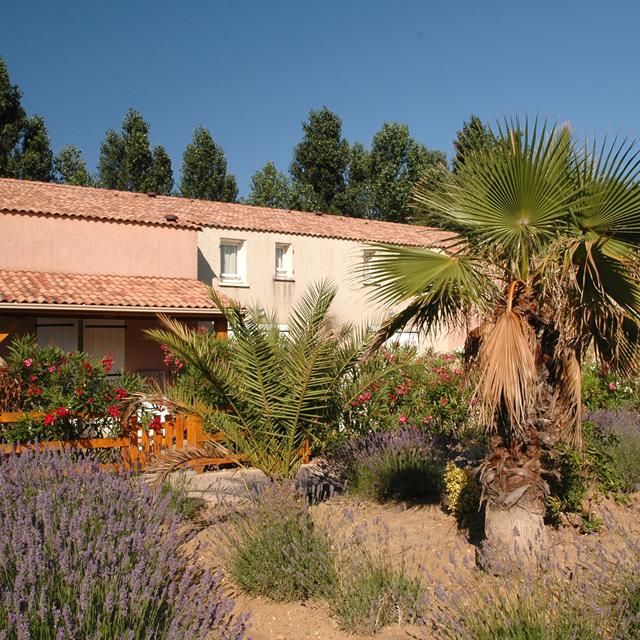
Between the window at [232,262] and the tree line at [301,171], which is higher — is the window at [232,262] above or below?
below

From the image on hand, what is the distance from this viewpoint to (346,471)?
8180 mm

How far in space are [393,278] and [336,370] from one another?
203 cm

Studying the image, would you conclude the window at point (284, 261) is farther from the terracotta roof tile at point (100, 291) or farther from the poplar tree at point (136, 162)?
the poplar tree at point (136, 162)

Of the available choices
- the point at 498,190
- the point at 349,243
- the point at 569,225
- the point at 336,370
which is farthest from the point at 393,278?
the point at 349,243

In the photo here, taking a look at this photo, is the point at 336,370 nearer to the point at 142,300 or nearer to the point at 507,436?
the point at 507,436

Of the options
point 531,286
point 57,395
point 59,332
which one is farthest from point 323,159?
point 531,286

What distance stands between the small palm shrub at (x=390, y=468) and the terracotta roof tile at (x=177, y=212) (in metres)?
9.12

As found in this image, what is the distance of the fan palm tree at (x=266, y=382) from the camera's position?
24.3ft

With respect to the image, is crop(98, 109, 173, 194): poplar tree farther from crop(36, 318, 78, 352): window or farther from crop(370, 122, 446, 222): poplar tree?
crop(36, 318, 78, 352): window

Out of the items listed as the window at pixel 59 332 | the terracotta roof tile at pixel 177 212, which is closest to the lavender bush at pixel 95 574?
the terracotta roof tile at pixel 177 212

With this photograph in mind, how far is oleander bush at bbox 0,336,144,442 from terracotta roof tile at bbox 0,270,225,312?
284 inches

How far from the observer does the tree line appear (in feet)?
127

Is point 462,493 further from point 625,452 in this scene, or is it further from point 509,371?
point 509,371

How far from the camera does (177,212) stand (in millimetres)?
22844
